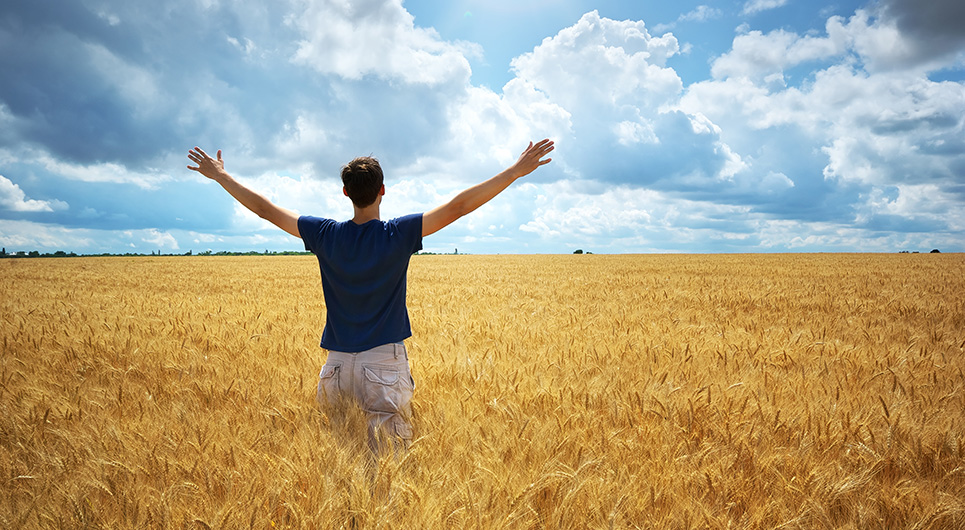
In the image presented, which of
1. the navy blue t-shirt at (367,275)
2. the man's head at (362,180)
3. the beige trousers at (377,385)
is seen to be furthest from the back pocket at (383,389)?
the man's head at (362,180)

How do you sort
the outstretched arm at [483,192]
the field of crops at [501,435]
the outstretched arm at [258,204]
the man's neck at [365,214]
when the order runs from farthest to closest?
1. the outstretched arm at [258,204]
2. the man's neck at [365,214]
3. the outstretched arm at [483,192]
4. the field of crops at [501,435]

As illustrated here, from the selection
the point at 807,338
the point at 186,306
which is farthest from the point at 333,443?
the point at 186,306

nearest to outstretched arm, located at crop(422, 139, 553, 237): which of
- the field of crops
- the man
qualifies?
the man

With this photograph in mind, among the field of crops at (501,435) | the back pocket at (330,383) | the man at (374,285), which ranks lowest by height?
the field of crops at (501,435)

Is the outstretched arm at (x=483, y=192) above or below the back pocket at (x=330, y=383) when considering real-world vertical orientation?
above

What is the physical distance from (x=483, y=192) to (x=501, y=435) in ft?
3.94

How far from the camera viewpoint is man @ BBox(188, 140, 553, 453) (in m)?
2.36

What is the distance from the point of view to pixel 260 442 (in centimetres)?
238

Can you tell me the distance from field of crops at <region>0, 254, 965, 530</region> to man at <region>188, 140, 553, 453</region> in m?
0.19

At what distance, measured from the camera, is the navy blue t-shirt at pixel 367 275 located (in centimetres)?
238

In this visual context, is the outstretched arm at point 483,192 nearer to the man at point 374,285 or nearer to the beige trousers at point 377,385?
the man at point 374,285

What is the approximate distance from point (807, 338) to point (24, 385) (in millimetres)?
7312

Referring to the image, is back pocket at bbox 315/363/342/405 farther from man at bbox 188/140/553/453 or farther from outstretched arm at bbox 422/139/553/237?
outstretched arm at bbox 422/139/553/237

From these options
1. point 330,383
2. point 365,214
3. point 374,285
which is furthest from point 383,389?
point 365,214
